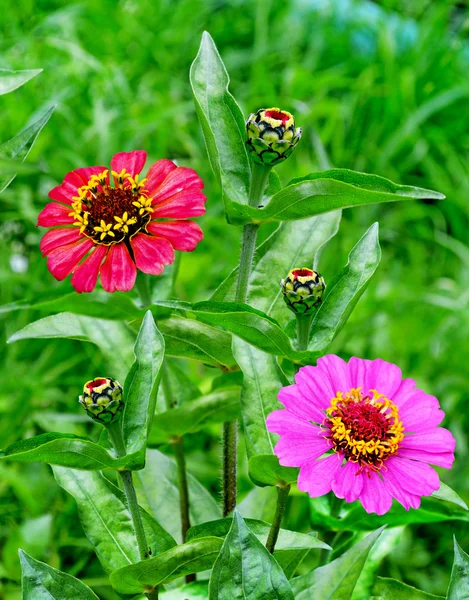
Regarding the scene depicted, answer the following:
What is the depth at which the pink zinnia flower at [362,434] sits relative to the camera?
1.73 ft

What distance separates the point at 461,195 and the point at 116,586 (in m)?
1.40

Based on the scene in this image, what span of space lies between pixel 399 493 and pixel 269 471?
10 centimetres

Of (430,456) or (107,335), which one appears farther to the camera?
(107,335)

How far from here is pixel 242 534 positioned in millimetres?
487

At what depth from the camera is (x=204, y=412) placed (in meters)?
0.72

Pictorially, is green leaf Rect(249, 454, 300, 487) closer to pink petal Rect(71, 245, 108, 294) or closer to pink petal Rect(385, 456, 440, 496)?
pink petal Rect(385, 456, 440, 496)

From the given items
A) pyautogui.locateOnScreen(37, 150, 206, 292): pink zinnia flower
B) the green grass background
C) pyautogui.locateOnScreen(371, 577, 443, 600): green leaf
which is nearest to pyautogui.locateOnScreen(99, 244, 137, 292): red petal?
pyautogui.locateOnScreen(37, 150, 206, 292): pink zinnia flower

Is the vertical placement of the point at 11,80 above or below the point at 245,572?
above

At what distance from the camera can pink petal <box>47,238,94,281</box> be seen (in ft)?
1.98

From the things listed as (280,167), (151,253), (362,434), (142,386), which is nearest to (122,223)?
A: (151,253)

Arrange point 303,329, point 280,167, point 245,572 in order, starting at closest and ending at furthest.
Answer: point 245,572, point 303,329, point 280,167

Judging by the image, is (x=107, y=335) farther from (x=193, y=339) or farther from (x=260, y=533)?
(x=260, y=533)

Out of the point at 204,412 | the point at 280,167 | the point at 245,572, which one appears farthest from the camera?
the point at 280,167


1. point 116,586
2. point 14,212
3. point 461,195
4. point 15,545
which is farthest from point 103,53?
point 116,586
